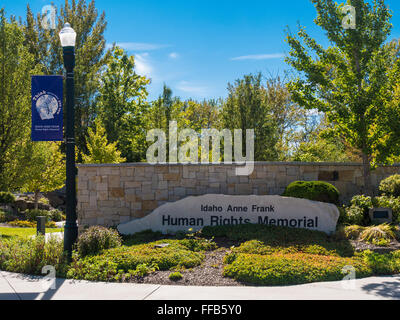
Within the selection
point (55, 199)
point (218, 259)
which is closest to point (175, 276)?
point (218, 259)

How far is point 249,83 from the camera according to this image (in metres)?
22.2

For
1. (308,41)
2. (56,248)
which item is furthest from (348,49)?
(56,248)

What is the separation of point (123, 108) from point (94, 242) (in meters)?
23.5

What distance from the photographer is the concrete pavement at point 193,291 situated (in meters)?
6.20

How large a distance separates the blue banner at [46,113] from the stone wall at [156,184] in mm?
4453

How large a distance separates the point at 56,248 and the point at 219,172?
20.1 feet

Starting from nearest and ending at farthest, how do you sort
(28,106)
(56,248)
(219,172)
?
(56,248)
(219,172)
(28,106)

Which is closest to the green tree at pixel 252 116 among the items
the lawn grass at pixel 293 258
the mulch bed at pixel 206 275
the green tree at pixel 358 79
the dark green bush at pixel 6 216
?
the green tree at pixel 358 79

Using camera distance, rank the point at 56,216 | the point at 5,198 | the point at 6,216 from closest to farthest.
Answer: the point at 6,216 < the point at 5,198 < the point at 56,216

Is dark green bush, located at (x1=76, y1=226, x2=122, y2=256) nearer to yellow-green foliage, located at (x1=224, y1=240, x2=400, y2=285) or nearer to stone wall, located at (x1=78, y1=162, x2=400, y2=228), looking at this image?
yellow-green foliage, located at (x1=224, y1=240, x2=400, y2=285)

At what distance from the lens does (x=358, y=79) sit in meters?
13.2

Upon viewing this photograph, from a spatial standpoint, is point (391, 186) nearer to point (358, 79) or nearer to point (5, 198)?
point (358, 79)

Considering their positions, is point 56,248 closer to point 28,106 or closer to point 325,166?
point 325,166

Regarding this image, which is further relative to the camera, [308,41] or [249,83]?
[249,83]
